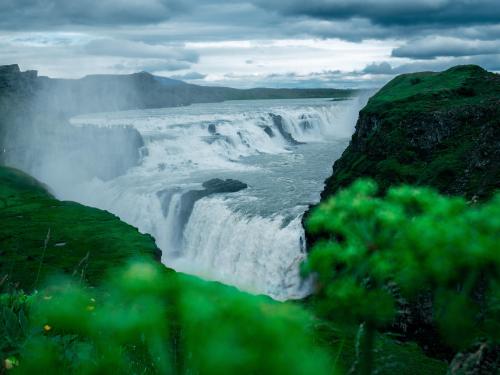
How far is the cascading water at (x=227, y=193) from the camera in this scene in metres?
28.5

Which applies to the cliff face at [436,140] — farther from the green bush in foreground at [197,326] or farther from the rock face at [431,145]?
the green bush in foreground at [197,326]

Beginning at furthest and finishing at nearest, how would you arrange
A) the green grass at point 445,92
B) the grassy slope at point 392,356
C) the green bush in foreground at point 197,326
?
the green grass at point 445,92 < the grassy slope at point 392,356 < the green bush in foreground at point 197,326

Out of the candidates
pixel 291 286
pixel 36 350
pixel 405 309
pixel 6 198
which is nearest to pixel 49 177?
pixel 6 198

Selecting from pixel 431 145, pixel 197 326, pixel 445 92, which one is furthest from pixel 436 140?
pixel 197 326

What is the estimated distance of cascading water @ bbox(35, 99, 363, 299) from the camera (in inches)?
1121

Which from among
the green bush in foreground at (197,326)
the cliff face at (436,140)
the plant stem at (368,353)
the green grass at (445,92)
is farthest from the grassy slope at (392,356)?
the green grass at (445,92)

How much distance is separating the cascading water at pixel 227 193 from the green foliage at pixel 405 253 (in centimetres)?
99

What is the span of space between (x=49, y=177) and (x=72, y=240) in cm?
3116

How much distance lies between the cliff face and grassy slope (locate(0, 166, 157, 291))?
11.9 meters

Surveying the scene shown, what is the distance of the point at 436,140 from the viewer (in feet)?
86.0

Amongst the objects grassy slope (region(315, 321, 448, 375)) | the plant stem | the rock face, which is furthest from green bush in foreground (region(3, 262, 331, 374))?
the rock face

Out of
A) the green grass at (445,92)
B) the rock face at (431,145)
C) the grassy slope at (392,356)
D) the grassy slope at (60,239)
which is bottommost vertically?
the grassy slope at (60,239)

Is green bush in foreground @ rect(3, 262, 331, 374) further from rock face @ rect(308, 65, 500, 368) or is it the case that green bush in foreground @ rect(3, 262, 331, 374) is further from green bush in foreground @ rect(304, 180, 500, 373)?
rock face @ rect(308, 65, 500, 368)

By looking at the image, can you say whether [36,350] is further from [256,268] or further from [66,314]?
[256,268]
